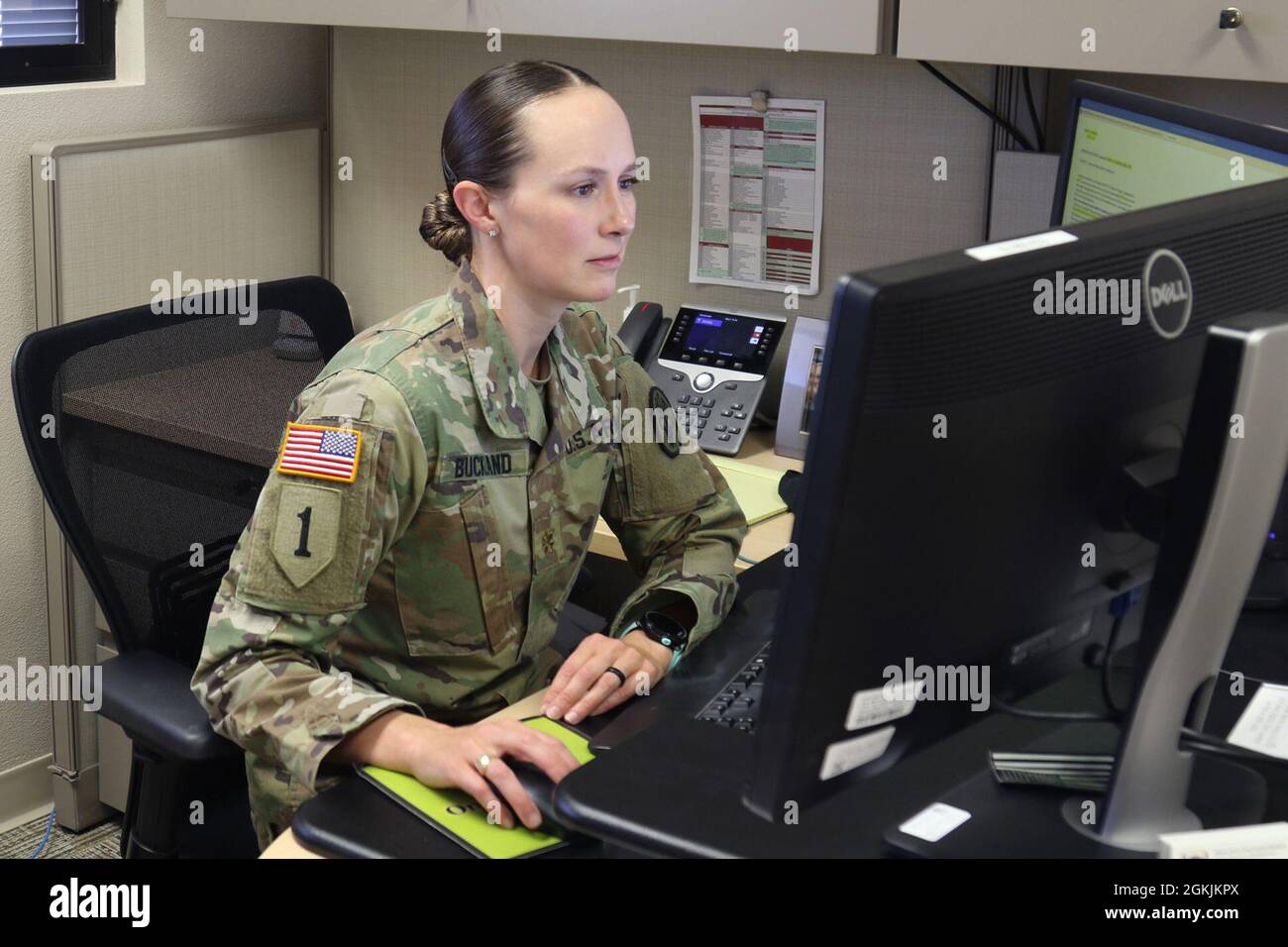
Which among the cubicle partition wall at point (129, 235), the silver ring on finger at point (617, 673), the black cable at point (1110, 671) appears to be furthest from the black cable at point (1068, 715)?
the cubicle partition wall at point (129, 235)

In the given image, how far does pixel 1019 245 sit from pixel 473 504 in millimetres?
650

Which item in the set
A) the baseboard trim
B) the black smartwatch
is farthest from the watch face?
the baseboard trim

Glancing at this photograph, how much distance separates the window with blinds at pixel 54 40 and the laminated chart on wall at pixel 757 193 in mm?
933

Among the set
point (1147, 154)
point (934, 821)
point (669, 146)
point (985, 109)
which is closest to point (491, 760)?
point (934, 821)

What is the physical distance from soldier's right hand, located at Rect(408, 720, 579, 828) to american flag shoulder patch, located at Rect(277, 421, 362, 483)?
0.76 ft

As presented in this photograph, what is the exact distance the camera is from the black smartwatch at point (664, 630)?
1.27 meters

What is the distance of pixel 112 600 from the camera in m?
1.48

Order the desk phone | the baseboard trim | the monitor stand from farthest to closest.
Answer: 1. the baseboard trim
2. the desk phone
3. the monitor stand

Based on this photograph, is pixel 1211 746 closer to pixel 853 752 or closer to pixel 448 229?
pixel 853 752

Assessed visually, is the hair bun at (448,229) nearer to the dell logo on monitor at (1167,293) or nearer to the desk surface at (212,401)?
the desk surface at (212,401)

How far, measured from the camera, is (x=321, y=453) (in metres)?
1.14

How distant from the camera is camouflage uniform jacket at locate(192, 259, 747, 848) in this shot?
3.68ft

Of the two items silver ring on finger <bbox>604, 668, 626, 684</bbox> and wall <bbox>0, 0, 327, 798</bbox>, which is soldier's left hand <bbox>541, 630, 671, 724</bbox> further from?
wall <bbox>0, 0, 327, 798</bbox>
